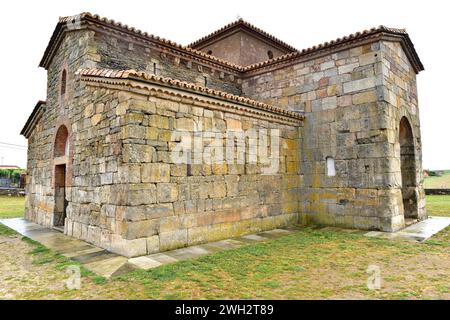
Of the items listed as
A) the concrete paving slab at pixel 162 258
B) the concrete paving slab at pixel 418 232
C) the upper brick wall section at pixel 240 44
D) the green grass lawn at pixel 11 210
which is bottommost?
the concrete paving slab at pixel 418 232

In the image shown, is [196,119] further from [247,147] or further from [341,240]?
[341,240]

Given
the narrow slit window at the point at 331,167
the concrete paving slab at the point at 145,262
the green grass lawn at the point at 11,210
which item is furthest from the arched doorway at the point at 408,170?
the green grass lawn at the point at 11,210

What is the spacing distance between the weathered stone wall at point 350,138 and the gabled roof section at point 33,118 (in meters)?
8.09

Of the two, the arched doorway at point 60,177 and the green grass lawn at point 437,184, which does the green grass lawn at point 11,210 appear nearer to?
the arched doorway at point 60,177

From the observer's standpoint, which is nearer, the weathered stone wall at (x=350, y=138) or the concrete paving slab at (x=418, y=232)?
the concrete paving slab at (x=418, y=232)

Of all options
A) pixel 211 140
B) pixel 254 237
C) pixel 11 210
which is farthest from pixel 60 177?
pixel 11 210

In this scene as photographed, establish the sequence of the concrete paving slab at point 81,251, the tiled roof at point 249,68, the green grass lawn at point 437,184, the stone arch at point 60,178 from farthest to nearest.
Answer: the green grass lawn at point 437,184
the stone arch at point 60,178
the tiled roof at point 249,68
the concrete paving slab at point 81,251

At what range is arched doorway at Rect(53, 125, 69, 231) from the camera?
27.1 feet

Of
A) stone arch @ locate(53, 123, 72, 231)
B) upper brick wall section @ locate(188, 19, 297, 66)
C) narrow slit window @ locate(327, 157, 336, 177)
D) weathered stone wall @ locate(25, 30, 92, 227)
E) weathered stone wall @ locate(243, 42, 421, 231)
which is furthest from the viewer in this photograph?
upper brick wall section @ locate(188, 19, 297, 66)

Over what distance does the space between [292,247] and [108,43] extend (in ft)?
21.7

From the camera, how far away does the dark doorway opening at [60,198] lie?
8.25m

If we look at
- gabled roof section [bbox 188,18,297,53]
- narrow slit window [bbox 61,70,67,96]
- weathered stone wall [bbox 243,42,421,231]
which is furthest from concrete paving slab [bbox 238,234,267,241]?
gabled roof section [bbox 188,18,297,53]

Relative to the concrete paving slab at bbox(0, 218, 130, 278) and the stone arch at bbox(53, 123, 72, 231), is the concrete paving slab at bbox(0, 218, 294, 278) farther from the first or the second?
the stone arch at bbox(53, 123, 72, 231)

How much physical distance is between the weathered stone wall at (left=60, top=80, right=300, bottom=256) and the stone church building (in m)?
0.02
